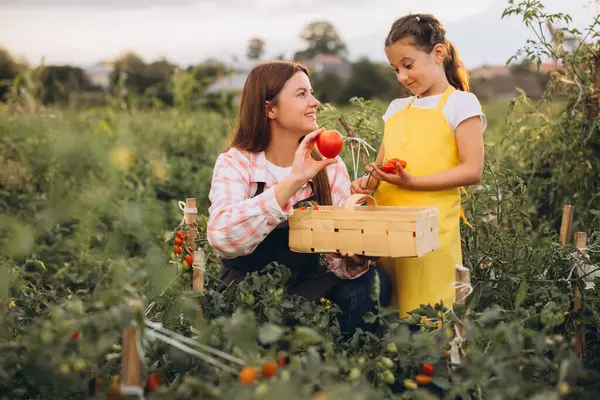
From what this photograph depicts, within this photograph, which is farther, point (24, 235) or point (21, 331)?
point (21, 331)

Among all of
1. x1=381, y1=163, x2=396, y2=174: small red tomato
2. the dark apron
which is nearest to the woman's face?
the dark apron

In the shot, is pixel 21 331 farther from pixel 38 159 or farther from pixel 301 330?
pixel 38 159

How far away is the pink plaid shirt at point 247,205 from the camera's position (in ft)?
7.14

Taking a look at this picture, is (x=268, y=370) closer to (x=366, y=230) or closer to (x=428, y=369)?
(x=428, y=369)

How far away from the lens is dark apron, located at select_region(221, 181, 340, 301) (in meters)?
2.39

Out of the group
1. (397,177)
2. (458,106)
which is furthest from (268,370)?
(458,106)

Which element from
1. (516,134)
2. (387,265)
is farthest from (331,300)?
(516,134)

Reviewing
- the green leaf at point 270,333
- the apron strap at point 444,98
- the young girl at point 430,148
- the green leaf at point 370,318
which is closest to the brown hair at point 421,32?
the young girl at point 430,148

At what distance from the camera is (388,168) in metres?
2.18

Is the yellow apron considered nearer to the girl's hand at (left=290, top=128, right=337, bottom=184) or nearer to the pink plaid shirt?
the pink plaid shirt

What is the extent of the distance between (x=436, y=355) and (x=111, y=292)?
2.77 ft

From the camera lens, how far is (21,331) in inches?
74.2

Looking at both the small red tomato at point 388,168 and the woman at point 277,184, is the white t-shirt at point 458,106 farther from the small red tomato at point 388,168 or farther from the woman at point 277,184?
the woman at point 277,184

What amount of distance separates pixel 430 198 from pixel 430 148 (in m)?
0.17
